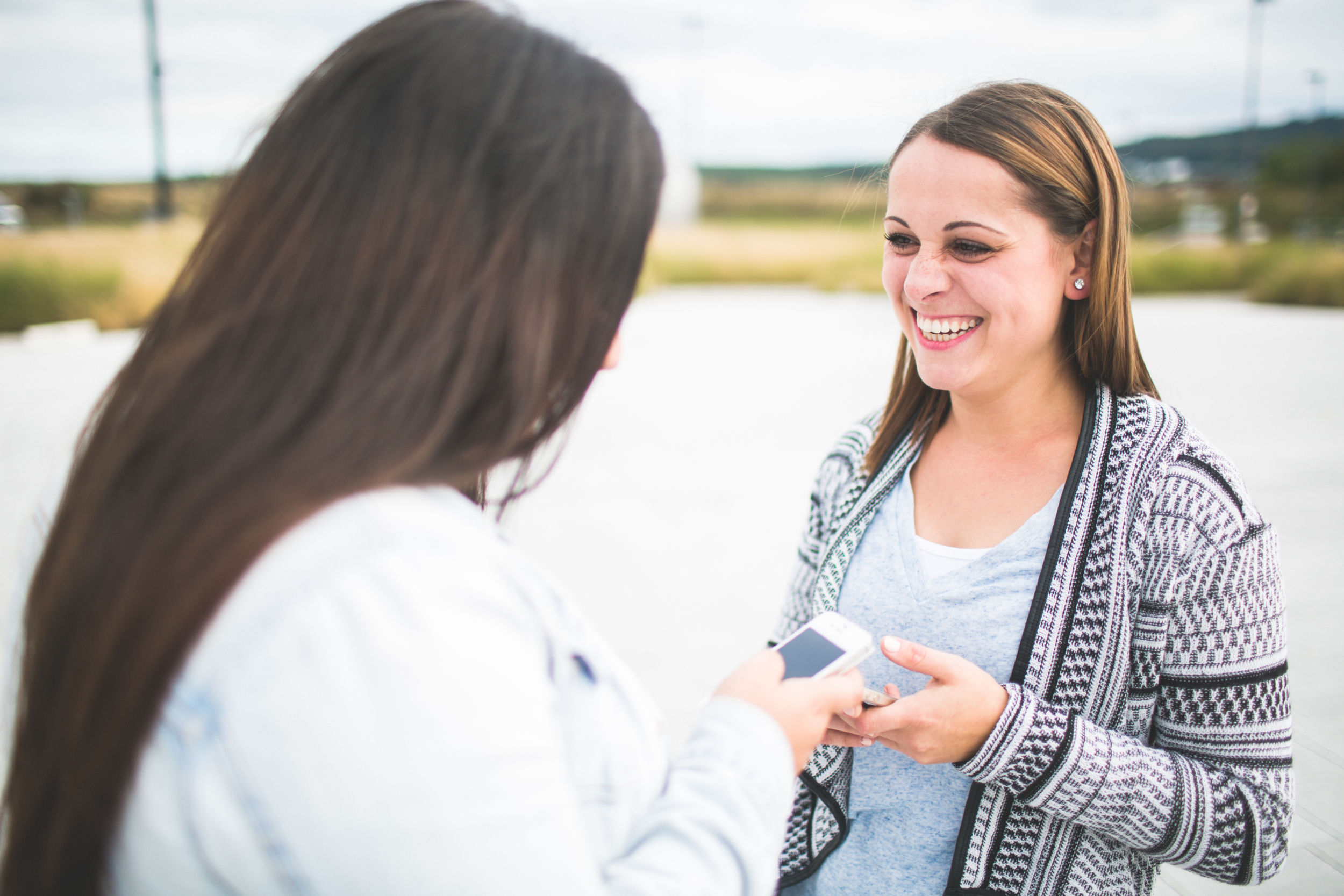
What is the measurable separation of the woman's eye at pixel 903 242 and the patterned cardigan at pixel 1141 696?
1.60ft

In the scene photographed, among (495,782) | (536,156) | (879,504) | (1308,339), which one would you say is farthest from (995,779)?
(1308,339)

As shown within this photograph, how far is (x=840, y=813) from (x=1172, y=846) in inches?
21.1

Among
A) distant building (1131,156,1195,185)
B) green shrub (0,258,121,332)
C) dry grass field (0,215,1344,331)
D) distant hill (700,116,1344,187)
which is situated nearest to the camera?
green shrub (0,258,121,332)

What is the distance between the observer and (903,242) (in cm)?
168

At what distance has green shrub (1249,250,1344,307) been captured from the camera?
16.1m

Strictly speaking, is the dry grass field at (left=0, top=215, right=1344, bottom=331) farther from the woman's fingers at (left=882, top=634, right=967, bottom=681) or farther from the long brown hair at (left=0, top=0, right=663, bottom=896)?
the long brown hair at (left=0, top=0, right=663, bottom=896)

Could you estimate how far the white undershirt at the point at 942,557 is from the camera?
5.20 ft

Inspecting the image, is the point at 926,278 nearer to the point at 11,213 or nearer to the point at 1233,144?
the point at 11,213

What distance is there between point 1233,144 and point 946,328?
216 feet

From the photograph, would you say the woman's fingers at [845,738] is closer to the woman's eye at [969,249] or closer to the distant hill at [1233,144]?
the woman's eye at [969,249]

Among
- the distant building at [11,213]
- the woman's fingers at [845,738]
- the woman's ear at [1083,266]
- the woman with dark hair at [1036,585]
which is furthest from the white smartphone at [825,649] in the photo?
the distant building at [11,213]

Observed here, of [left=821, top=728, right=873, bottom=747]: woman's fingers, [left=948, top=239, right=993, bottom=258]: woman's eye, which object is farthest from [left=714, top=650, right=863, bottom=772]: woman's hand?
[left=948, top=239, right=993, bottom=258]: woman's eye

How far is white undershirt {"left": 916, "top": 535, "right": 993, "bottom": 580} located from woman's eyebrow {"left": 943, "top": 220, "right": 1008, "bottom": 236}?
58 centimetres

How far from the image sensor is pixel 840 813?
1.56 metres
